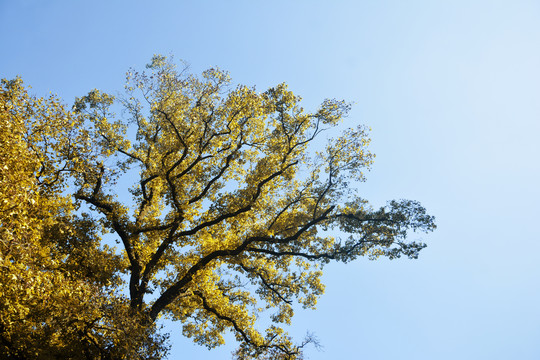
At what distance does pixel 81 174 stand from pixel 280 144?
31.4ft

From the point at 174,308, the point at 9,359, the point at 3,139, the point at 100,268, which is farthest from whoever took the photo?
the point at 174,308

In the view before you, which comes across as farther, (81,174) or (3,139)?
(81,174)

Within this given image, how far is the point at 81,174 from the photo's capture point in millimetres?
17516

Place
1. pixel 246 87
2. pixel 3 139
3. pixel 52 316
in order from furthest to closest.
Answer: pixel 246 87
pixel 52 316
pixel 3 139

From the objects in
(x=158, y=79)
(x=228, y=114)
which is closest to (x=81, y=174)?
(x=158, y=79)

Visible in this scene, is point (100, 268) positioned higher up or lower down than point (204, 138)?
lower down

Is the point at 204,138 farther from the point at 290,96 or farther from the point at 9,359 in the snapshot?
the point at 9,359

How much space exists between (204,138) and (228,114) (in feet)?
5.61

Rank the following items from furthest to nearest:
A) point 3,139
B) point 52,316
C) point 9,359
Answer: point 9,359 → point 52,316 → point 3,139

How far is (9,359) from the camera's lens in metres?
12.6

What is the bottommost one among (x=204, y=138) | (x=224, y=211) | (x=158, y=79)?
(x=224, y=211)

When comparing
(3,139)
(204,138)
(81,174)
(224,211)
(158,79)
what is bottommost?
(3,139)

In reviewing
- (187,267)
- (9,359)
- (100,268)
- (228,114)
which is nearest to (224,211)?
(187,267)

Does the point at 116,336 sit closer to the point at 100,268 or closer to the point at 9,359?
the point at 9,359
